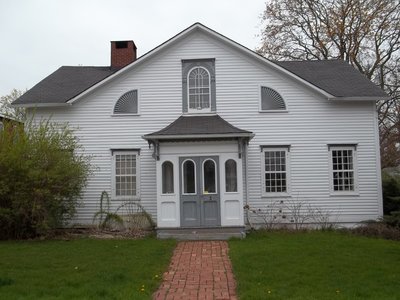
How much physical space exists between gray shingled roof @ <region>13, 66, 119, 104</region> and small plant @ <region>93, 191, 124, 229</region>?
404 centimetres

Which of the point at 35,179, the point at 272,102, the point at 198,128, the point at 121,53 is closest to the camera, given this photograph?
the point at 35,179

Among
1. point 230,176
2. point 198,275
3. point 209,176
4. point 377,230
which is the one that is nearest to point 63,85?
point 209,176

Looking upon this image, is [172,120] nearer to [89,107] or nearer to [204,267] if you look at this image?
[89,107]

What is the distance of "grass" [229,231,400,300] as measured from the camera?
826 cm

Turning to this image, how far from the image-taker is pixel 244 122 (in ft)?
60.3

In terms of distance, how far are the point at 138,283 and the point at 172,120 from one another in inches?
399

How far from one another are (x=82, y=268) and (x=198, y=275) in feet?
8.33

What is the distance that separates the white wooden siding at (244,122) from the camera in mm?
18219

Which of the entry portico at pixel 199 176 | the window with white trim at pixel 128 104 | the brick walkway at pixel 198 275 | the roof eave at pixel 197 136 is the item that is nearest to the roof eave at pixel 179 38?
the window with white trim at pixel 128 104

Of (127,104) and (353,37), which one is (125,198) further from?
(353,37)

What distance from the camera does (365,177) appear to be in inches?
719

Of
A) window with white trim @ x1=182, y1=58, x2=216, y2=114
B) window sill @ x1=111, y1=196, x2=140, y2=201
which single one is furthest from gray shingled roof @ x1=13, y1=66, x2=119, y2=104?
window sill @ x1=111, y1=196, x2=140, y2=201

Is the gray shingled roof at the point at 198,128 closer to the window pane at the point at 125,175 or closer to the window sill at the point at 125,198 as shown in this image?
the window pane at the point at 125,175

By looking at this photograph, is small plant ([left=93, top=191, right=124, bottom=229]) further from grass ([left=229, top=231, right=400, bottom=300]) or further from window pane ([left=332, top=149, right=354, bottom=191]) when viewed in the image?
window pane ([left=332, top=149, right=354, bottom=191])
